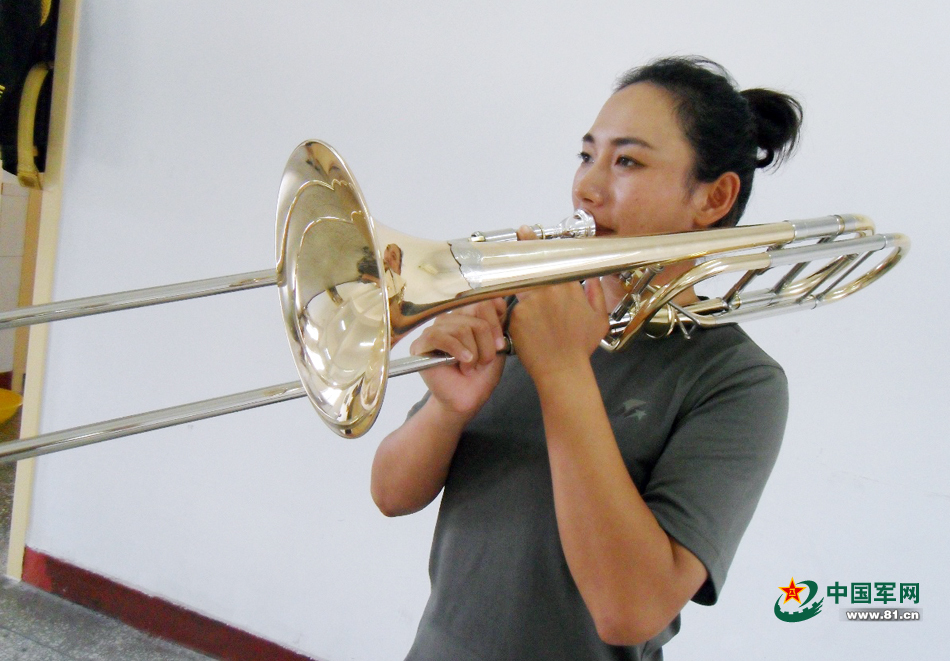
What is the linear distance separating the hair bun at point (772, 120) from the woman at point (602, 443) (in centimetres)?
6

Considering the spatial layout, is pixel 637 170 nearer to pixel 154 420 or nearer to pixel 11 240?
pixel 154 420

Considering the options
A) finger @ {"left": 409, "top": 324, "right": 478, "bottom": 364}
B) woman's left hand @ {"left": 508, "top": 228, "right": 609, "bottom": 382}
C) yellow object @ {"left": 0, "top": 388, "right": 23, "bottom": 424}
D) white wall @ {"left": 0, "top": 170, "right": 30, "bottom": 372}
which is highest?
woman's left hand @ {"left": 508, "top": 228, "right": 609, "bottom": 382}

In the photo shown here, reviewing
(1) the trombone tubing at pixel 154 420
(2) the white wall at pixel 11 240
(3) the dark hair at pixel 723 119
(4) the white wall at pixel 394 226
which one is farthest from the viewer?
(2) the white wall at pixel 11 240

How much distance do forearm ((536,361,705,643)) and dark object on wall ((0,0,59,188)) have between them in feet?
5.67

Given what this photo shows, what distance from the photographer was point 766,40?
1402 mm

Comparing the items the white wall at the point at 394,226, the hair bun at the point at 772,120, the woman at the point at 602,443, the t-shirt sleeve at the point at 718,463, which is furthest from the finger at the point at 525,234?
the white wall at the point at 394,226

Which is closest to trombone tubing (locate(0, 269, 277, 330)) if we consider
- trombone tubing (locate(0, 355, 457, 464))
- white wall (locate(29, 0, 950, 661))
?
trombone tubing (locate(0, 355, 457, 464))

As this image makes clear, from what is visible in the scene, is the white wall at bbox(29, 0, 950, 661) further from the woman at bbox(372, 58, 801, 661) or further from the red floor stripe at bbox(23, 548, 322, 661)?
the woman at bbox(372, 58, 801, 661)

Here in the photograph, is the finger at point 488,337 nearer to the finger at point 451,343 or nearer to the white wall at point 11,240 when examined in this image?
the finger at point 451,343

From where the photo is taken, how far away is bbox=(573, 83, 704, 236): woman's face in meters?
0.88

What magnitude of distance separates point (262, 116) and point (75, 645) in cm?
135

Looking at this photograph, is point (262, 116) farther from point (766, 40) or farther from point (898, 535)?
point (898, 535)

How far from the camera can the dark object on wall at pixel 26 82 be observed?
183 cm

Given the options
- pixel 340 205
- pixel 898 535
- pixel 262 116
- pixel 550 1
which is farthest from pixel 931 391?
pixel 262 116
